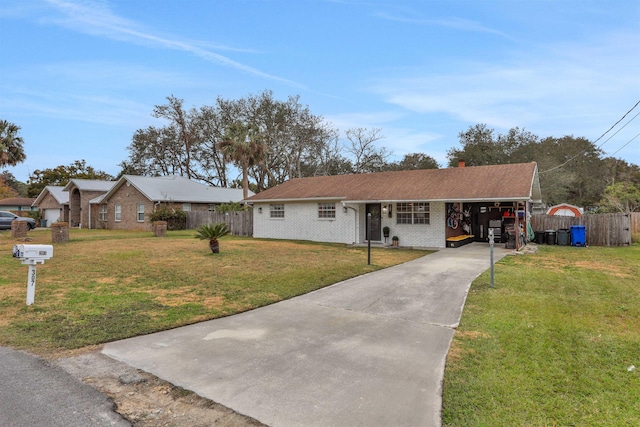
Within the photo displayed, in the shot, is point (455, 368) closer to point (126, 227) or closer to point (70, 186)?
point (126, 227)

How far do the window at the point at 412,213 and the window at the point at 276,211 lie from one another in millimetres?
7244

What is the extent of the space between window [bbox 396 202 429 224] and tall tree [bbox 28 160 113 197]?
4956cm

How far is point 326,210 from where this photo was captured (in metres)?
19.2

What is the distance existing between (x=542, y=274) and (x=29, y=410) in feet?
33.8

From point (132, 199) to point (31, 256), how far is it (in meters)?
24.8

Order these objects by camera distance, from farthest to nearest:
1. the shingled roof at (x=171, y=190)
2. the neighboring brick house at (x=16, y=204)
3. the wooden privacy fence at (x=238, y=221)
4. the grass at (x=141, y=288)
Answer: the neighboring brick house at (x=16, y=204) < the shingled roof at (x=171, y=190) < the wooden privacy fence at (x=238, y=221) < the grass at (x=141, y=288)

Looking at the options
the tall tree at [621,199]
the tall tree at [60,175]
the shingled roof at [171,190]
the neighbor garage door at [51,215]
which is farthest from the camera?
the tall tree at [60,175]

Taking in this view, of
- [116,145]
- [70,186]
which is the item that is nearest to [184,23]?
[70,186]

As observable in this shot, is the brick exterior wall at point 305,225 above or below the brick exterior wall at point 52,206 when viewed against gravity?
below

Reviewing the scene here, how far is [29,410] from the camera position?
294 cm

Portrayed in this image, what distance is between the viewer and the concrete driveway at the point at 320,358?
10.1ft

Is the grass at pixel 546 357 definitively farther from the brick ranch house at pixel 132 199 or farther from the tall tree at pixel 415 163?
the tall tree at pixel 415 163

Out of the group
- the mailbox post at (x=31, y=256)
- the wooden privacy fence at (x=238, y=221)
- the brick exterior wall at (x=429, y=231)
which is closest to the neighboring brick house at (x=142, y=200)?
the wooden privacy fence at (x=238, y=221)

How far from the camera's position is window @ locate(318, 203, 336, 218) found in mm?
18938
